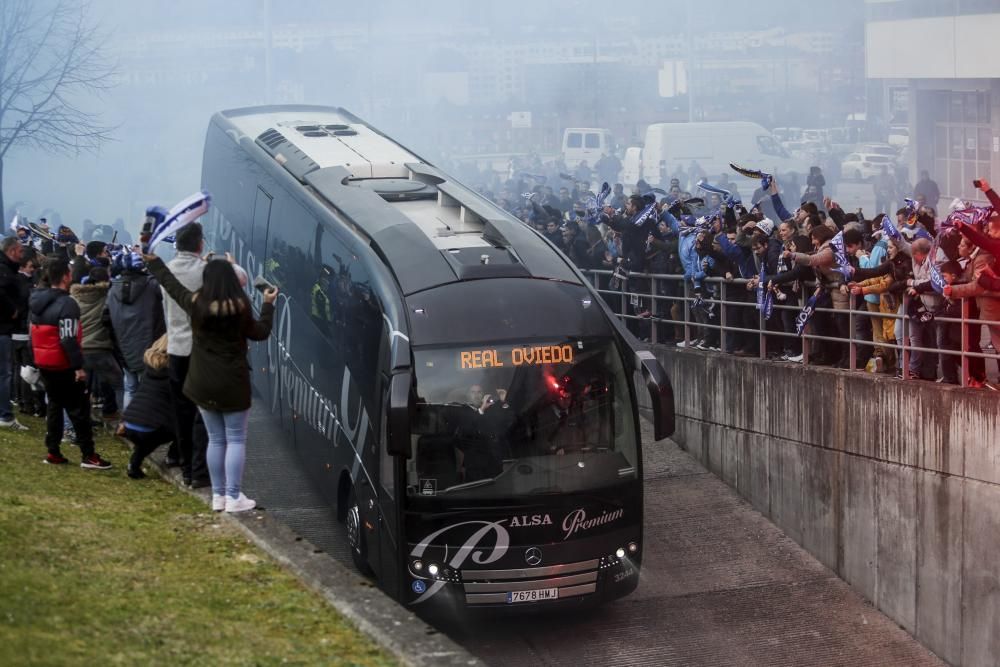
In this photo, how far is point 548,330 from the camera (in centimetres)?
995

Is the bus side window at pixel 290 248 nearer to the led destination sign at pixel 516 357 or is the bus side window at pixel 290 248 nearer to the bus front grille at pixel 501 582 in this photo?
the led destination sign at pixel 516 357

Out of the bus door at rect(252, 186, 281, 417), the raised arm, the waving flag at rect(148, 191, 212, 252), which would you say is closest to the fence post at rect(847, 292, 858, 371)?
the bus door at rect(252, 186, 281, 417)

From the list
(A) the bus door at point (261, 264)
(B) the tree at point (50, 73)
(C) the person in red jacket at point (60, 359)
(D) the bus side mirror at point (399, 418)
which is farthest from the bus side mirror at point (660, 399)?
(B) the tree at point (50, 73)

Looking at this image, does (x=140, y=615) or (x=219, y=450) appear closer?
(x=140, y=615)

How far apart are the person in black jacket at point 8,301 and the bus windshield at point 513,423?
4070 millimetres

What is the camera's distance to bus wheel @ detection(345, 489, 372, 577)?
10.4m

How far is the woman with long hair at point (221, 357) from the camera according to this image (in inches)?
325

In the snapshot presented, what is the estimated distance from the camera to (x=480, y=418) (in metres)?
9.56

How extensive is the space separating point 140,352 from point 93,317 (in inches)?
46.9

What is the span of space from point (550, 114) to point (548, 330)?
35725 mm

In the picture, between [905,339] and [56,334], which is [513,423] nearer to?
[56,334]

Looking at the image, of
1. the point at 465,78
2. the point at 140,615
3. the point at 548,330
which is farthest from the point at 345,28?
the point at 140,615

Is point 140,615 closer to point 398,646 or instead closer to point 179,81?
point 398,646

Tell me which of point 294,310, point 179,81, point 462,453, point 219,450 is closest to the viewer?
point 219,450
